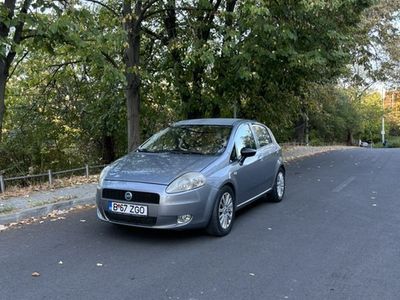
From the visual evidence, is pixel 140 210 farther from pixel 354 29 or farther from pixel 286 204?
pixel 354 29

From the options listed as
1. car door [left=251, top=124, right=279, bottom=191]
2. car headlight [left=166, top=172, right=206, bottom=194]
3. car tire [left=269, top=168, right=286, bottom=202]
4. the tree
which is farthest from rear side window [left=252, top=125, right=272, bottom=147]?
the tree

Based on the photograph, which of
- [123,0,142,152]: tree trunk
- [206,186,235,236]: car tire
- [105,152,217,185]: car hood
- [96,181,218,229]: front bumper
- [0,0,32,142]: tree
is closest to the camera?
[96,181,218,229]: front bumper

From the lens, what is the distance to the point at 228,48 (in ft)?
36.3

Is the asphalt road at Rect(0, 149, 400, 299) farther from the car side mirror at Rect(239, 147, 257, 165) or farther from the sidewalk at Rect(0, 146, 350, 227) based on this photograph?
the car side mirror at Rect(239, 147, 257, 165)

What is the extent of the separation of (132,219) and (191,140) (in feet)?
5.91

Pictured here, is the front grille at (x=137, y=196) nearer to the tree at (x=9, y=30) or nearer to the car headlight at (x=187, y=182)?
the car headlight at (x=187, y=182)

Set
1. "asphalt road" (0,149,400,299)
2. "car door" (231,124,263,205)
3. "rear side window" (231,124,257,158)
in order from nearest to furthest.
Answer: "asphalt road" (0,149,400,299) < "car door" (231,124,263,205) < "rear side window" (231,124,257,158)

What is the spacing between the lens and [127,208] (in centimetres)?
576

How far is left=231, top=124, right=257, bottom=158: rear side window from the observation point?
7.01 m

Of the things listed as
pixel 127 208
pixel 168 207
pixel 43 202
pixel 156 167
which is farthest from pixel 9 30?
pixel 168 207

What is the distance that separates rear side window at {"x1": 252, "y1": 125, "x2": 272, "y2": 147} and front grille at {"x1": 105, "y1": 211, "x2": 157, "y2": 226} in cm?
296

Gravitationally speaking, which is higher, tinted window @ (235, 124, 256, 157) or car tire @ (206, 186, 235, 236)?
tinted window @ (235, 124, 256, 157)

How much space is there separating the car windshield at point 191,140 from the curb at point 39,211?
1787 mm

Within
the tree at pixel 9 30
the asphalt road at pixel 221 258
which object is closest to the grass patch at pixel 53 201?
the asphalt road at pixel 221 258
